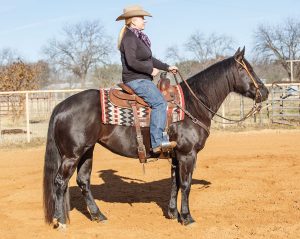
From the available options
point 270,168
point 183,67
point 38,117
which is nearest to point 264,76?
point 183,67

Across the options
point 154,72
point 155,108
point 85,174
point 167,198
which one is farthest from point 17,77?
point 155,108

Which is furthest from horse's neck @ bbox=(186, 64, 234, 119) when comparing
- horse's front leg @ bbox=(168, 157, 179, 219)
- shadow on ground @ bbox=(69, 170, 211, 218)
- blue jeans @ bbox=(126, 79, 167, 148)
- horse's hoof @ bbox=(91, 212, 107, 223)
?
horse's hoof @ bbox=(91, 212, 107, 223)

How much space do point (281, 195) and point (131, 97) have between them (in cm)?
319

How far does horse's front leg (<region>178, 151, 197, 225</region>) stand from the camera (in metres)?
5.81

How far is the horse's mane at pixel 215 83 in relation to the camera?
6.09 m

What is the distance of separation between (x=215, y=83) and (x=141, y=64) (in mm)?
1173

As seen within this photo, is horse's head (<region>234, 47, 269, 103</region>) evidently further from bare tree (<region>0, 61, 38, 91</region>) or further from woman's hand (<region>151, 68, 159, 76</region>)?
bare tree (<region>0, 61, 38, 91</region>)

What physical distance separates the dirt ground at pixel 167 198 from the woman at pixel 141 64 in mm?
1220

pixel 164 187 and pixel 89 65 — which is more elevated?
pixel 89 65

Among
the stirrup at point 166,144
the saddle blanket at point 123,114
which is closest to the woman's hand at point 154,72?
Answer: the saddle blanket at point 123,114

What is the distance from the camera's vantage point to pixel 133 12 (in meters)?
5.68

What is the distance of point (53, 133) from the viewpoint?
583 cm

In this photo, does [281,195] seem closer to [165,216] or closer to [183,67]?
[165,216]

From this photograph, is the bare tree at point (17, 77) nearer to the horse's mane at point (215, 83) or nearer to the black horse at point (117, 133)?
the black horse at point (117, 133)
